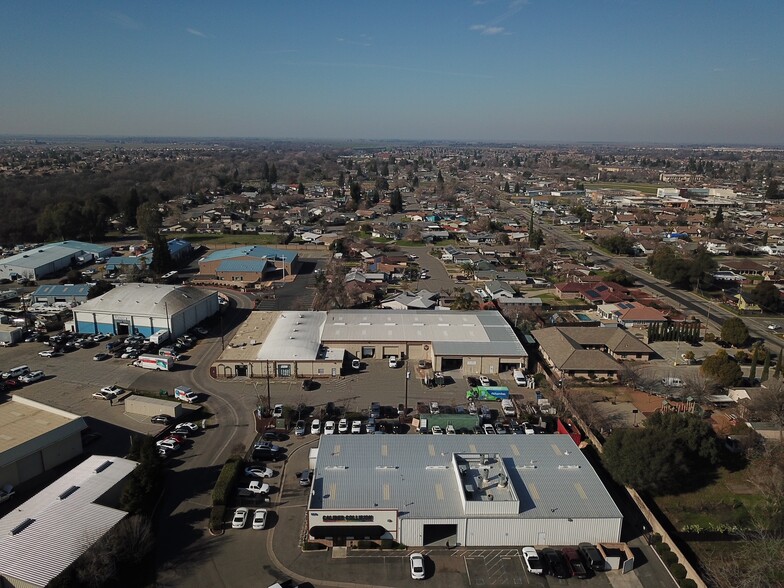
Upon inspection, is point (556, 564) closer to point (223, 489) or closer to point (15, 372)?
point (223, 489)

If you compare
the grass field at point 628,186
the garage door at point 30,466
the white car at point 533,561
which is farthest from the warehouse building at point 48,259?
the grass field at point 628,186

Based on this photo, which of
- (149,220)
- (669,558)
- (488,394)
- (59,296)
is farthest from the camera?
(149,220)

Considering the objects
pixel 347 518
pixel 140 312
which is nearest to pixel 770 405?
pixel 347 518

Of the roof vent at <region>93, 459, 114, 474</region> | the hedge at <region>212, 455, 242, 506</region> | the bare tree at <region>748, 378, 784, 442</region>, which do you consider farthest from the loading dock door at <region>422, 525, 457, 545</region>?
the bare tree at <region>748, 378, 784, 442</region>

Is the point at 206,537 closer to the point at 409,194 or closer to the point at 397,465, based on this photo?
the point at 397,465

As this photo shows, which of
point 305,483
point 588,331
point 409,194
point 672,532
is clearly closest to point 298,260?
point 588,331

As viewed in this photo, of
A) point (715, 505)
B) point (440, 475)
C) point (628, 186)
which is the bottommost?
point (715, 505)
